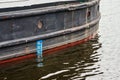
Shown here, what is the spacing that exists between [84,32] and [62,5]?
2010 millimetres

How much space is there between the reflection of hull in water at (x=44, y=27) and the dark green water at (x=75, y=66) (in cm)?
41

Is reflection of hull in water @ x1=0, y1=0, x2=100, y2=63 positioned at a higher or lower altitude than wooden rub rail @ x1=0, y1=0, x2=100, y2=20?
lower

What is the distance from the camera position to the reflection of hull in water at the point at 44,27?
972 cm

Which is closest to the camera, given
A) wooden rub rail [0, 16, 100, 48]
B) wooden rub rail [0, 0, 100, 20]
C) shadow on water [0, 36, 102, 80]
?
shadow on water [0, 36, 102, 80]

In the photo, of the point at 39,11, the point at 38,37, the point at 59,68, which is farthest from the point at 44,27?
the point at 59,68

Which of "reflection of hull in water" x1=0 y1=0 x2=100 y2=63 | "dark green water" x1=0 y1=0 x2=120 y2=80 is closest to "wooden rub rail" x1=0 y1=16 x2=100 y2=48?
"reflection of hull in water" x1=0 y1=0 x2=100 y2=63

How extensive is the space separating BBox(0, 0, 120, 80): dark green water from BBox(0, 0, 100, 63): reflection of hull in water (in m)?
0.41

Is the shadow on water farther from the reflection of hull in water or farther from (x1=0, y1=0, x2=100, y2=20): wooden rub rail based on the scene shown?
(x1=0, y1=0, x2=100, y2=20): wooden rub rail

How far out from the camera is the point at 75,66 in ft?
33.3

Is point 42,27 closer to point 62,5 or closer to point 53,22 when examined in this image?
point 53,22

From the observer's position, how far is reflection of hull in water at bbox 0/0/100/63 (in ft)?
31.9

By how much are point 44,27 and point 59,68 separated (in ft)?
6.10

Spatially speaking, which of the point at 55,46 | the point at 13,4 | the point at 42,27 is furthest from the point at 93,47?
the point at 13,4

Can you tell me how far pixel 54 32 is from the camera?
11.3 metres
